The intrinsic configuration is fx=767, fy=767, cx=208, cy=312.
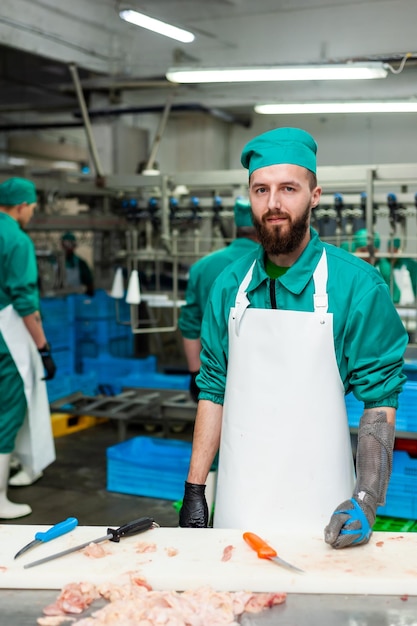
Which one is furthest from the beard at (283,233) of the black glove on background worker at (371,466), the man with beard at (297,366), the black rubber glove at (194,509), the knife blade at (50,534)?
the knife blade at (50,534)

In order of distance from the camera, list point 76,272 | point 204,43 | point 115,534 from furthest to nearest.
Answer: point 204,43 → point 76,272 → point 115,534

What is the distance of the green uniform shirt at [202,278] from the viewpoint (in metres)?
3.90

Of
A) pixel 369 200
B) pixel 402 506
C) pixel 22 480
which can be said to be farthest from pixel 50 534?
pixel 369 200

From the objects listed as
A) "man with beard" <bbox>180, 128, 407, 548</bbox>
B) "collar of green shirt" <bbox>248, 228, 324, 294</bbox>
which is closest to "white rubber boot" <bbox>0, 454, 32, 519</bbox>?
"man with beard" <bbox>180, 128, 407, 548</bbox>

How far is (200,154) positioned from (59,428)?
482cm

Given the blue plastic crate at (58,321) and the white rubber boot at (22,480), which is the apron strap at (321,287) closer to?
the white rubber boot at (22,480)

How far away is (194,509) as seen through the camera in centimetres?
212

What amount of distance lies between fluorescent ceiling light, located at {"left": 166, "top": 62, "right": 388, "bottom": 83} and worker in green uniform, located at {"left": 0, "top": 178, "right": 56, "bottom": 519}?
1.40m

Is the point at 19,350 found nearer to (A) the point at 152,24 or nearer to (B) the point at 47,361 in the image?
(B) the point at 47,361

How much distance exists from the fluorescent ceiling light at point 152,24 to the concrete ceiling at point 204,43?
5.33 ft

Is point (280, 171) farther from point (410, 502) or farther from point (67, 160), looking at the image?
point (67, 160)

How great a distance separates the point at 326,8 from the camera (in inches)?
278

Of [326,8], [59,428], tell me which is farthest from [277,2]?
[59,428]

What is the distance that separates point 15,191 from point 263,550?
10.3ft
